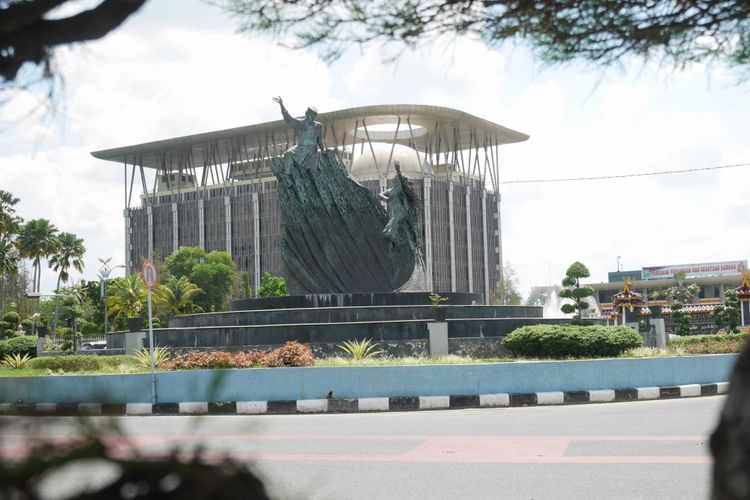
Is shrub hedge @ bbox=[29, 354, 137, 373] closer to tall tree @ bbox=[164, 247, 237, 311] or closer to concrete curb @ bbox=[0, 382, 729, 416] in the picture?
concrete curb @ bbox=[0, 382, 729, 416]

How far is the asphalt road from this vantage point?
8.10 meters

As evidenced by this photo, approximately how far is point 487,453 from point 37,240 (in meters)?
60.0

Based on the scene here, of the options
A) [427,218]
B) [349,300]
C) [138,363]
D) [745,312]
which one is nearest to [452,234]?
[427,218]

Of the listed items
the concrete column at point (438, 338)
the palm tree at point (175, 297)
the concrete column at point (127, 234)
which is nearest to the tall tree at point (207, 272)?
the palm tree at point (175, 297)

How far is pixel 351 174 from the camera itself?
82.8 m

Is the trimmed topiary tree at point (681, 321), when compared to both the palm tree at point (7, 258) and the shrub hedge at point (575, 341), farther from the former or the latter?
the palm tree at point (7, 258)

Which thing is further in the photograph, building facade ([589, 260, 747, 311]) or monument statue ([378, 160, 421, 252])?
building facade ([589, 260, 747, 311])

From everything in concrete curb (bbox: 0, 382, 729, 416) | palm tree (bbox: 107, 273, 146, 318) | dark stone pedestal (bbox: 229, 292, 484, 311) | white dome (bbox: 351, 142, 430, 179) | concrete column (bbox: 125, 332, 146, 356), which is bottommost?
concrete curb (bbox: 0, 382, 729, 416)

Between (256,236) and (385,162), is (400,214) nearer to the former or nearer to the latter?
(385,162)

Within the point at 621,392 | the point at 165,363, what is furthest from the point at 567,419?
the point at 165,363

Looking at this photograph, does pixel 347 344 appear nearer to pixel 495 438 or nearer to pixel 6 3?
pixel 495 438

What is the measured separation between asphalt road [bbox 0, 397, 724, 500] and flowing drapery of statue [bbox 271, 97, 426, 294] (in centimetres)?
1409

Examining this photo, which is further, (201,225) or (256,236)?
(201,225)

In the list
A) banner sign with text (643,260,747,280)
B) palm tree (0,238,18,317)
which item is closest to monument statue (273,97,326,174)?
palm tree (0,238,18,317)
